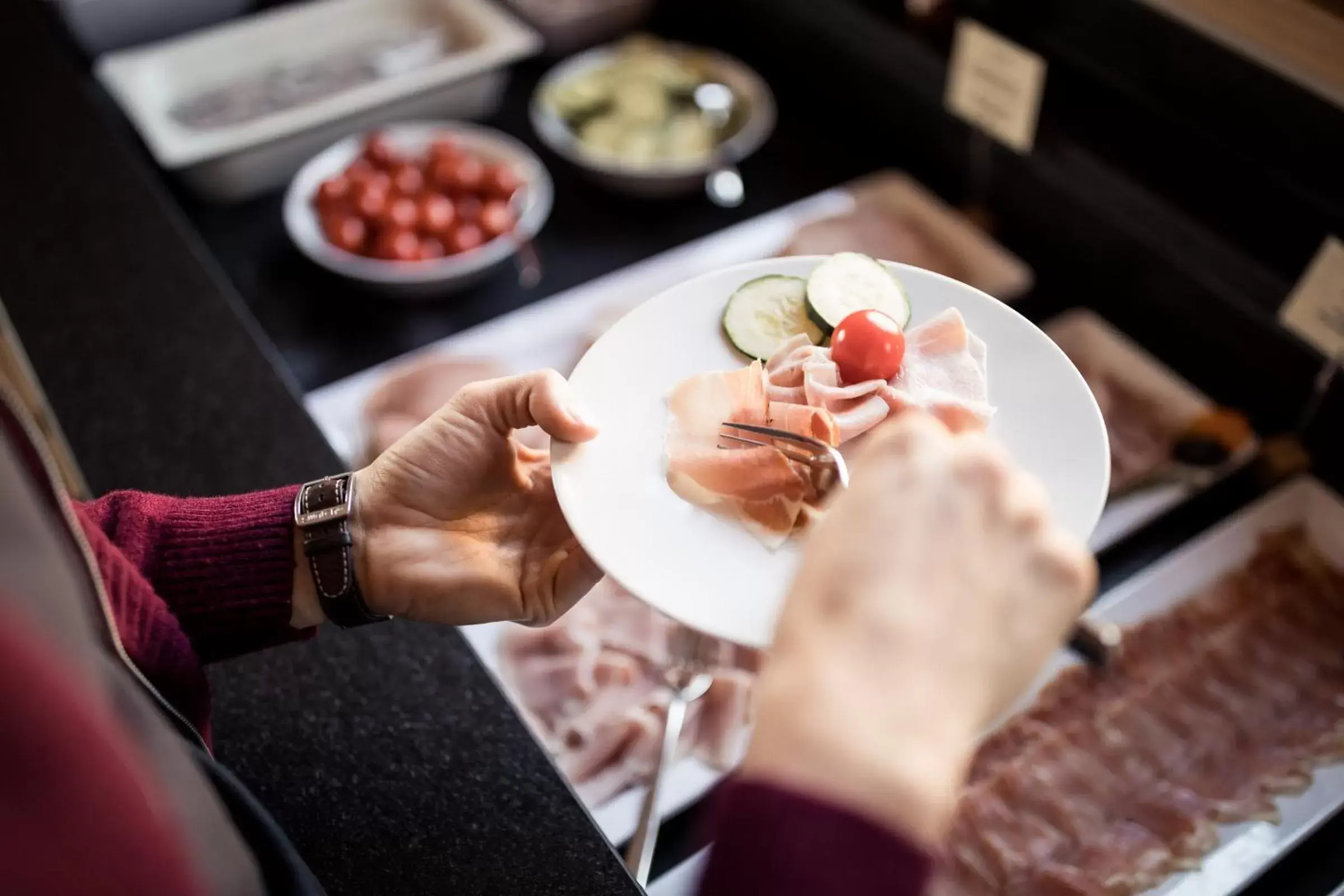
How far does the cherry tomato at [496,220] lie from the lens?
1.78 m

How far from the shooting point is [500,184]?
1.83m

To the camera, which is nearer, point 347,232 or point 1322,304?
point 1322,304

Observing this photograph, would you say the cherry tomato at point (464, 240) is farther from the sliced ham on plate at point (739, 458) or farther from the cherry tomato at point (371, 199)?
the sliced ham on plate at point (739, 458)

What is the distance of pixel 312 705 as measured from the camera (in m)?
1.01

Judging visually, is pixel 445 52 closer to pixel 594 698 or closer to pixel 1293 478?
pixel 594 698

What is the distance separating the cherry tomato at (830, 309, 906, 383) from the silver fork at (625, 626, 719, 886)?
1.28 ft

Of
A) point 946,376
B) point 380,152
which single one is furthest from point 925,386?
point 380,152

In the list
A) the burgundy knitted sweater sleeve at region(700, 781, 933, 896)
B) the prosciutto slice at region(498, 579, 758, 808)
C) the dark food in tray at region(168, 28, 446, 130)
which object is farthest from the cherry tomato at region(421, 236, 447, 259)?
the burgundy knitted sweater sleeve at region(700, 781, 933, 896)

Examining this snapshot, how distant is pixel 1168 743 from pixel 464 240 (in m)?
1.30

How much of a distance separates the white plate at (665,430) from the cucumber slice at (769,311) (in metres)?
0.01

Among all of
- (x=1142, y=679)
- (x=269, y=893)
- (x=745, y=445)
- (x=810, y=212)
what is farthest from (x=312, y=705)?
(x=810, y=212)

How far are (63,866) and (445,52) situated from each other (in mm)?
1934

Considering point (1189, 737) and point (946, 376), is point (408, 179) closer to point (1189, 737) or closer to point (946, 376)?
point (946, 376)

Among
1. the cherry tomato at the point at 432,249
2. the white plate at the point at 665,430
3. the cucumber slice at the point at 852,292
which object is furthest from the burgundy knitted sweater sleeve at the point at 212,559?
the cherry tomato at the point at 432,249
